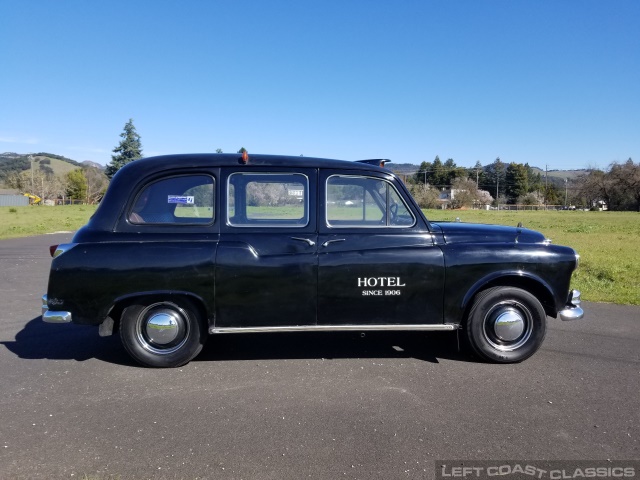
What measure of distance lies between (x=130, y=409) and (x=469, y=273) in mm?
3071

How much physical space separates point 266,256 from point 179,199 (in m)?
1.00

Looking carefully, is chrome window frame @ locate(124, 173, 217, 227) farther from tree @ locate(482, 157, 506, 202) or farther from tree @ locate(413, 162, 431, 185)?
tree @ locate(482, 157, 506, 202)

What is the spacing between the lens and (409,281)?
434cm

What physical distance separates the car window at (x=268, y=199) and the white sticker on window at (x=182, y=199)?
0.35m

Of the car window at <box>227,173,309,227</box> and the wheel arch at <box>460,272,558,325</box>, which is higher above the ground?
the car window at <box>227,173,309,227</box>

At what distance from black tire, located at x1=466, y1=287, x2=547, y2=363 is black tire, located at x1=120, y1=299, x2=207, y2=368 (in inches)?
101

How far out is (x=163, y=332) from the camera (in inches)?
170

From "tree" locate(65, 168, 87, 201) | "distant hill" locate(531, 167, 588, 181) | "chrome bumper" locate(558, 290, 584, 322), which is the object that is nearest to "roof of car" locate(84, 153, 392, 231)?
"chrome bumper" locate(558, 290, 584, 322)

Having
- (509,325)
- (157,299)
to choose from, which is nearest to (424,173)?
(509,325)

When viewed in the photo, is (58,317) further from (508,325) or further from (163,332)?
(508,325)

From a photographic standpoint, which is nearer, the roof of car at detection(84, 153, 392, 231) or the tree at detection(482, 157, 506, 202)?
the roof of car at detection(84, 153, 392, 231)

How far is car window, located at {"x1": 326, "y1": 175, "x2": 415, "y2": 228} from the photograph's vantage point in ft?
14.7

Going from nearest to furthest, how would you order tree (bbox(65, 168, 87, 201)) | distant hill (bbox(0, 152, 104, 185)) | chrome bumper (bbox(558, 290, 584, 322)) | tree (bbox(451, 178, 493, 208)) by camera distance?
chrome bumper (bbox(558, 290, 584, 322)) → tree (bbox(451, 178, 493, 208)) → tree (bbox(65, 168, 87, 201)) → distant hill (bbox(0, 152, 104, 185))

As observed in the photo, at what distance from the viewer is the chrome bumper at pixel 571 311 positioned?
14.8ft
